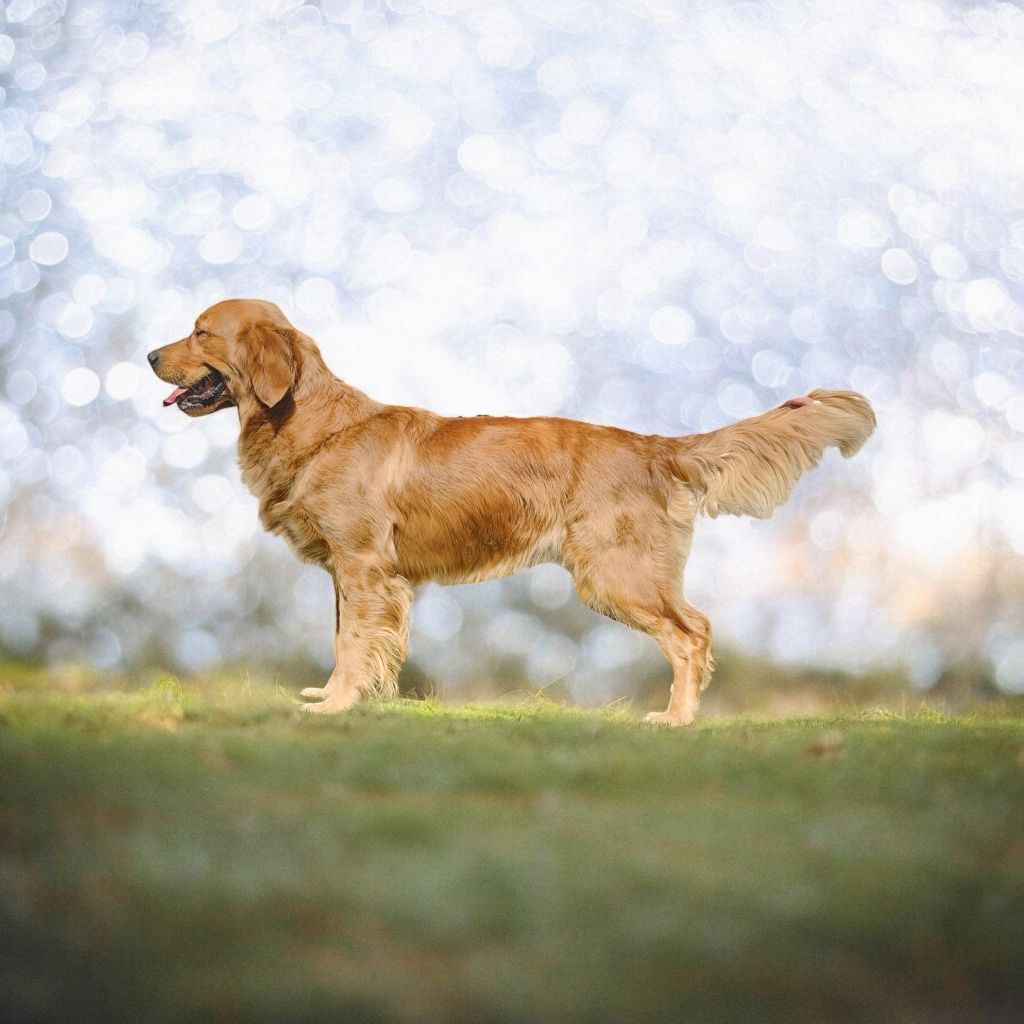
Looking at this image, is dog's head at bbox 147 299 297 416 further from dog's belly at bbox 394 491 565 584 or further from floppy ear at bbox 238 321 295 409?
dog's belly at bbox 394 491 565 584

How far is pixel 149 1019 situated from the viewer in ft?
5.13

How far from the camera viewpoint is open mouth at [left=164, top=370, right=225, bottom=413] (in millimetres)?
4871

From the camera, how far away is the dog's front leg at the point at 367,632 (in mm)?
4695

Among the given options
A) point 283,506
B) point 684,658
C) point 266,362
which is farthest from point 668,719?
point 266,362

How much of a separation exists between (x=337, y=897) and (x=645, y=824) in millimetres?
848

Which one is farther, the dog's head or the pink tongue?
the pink tongue

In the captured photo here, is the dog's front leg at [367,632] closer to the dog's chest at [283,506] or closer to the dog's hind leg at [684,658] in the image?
the dog's chest at [283,506]

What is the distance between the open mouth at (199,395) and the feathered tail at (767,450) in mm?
2083

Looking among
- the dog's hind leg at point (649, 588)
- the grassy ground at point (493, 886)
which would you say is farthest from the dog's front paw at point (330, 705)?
the grassy ground at point (493, 886)

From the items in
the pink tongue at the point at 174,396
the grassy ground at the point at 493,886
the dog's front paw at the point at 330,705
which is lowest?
the dog's front paw at the point at 330,705

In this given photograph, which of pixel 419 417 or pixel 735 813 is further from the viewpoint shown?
pixel 419 417

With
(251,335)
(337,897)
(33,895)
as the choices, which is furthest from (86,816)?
(251,335)

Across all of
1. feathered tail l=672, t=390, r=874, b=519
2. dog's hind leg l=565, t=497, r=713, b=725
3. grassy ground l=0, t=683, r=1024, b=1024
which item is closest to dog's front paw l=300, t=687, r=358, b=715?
dog's hind leg l=565, t=497, r=713, b=725

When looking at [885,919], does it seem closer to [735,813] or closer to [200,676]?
[735,813]
